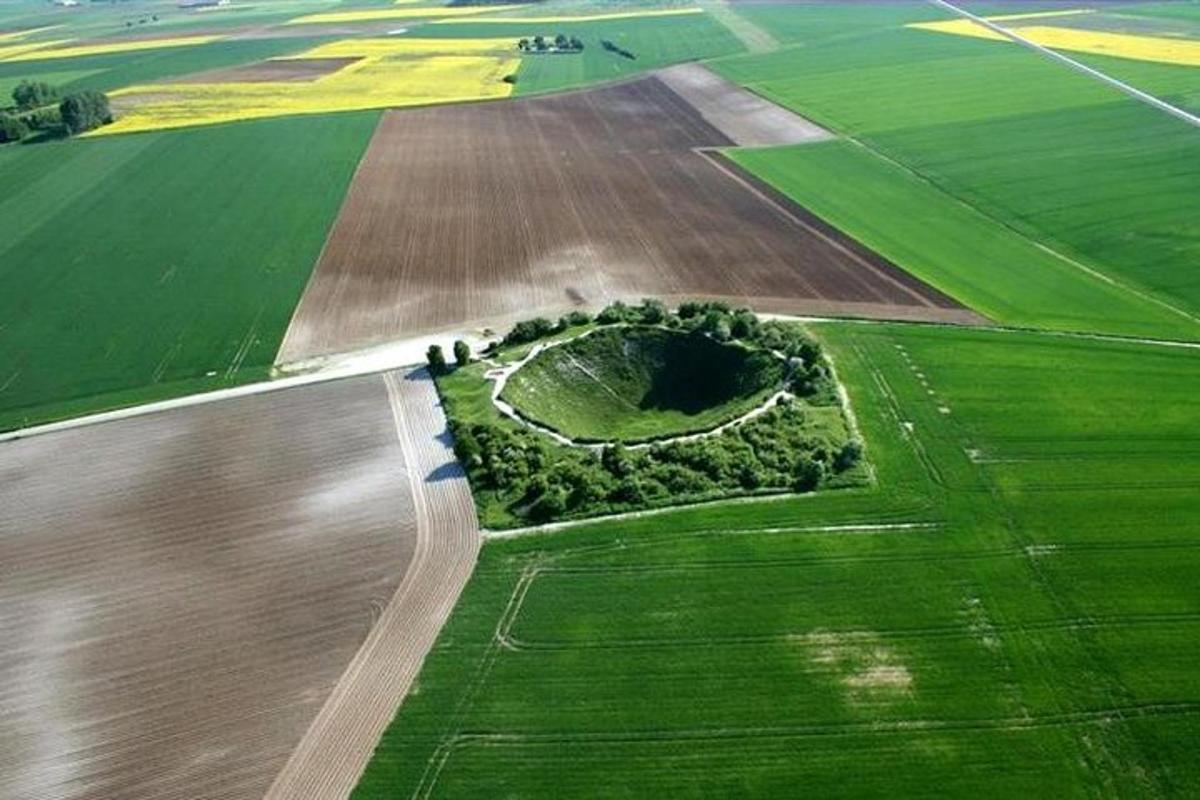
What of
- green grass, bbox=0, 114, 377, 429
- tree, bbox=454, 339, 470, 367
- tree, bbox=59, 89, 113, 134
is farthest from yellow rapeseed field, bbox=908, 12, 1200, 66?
tree, bbox=59, 89, 113, 134

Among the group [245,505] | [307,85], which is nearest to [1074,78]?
[307,85]

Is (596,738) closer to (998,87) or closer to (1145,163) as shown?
(1145,163)

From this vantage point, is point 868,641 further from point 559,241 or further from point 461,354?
point 559,241

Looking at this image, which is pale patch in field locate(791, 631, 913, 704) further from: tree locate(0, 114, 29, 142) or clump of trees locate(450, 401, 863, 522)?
tree locate(0, 114, 29, 142)

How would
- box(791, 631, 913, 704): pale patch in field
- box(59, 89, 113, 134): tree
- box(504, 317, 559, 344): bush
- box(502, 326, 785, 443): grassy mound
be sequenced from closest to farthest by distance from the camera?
box(791, 631, 913, 704): pale patch in field, box(502, 326, 785, 443): grassy mound, box(504, 317, 559, 344): bush, box(59, 89, 113, 134): tree

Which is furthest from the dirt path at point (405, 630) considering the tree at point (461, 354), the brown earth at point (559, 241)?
the brown earth at point (559, 241)

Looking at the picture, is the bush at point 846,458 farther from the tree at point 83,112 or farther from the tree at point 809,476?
the tree at point 83,112
